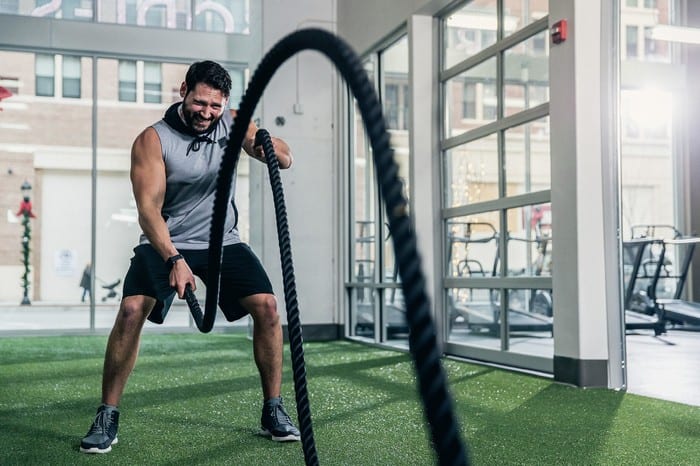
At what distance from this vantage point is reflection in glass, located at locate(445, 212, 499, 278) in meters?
5.56

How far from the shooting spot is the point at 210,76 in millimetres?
2496

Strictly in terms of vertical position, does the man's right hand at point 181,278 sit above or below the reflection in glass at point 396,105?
below

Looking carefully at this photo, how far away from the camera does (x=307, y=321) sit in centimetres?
749

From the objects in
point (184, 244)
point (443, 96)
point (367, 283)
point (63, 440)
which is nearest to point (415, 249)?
point (184, 244)

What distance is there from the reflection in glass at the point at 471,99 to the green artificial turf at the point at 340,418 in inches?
65.6

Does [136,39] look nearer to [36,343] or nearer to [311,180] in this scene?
[311,180]

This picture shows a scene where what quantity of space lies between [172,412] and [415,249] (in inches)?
113

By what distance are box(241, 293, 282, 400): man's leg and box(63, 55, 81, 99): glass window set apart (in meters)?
6.54

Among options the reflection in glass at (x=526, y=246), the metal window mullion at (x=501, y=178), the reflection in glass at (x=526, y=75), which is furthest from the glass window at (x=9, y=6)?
the reflection in glass at (x=526, y=246)

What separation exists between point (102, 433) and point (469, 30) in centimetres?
398

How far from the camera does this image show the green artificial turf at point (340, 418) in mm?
2695

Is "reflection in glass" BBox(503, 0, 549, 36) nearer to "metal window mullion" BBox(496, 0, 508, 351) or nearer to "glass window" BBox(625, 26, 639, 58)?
"metal window mullion" BBox(496, 0, 508, 351)

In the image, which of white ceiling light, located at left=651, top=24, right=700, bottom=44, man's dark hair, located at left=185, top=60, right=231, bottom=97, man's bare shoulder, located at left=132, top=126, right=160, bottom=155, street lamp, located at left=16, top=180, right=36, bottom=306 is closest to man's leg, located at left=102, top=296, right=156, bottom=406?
man's bare shoulder, located at left=132, top=126, right=160, bottom=155

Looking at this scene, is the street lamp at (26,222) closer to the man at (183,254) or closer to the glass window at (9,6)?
the glass window at (9,6)
